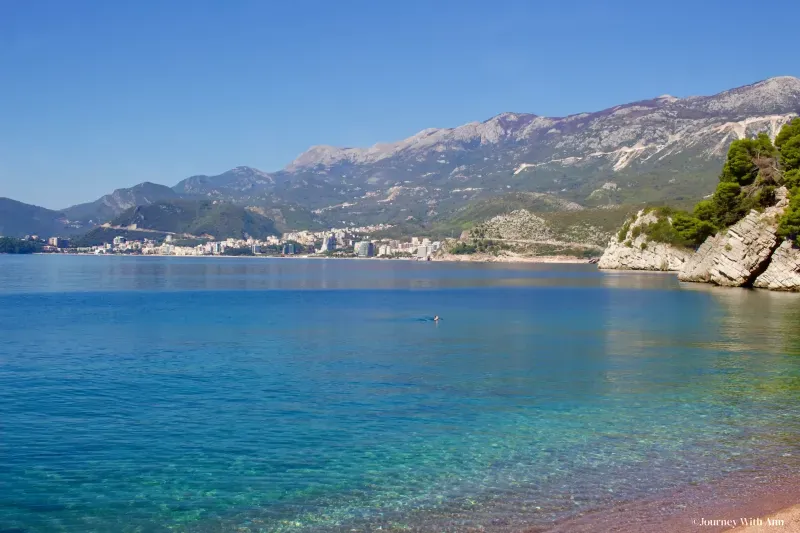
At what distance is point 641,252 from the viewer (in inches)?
6403

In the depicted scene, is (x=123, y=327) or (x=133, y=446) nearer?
(x=133, y=446)

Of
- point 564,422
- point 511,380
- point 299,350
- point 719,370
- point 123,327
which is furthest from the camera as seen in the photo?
point 123,327

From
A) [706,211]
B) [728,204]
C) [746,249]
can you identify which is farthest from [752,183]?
[746,249]

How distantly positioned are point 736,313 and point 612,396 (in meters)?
37.3

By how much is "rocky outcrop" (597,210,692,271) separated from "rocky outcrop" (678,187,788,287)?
53.5 meters

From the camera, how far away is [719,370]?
105 feet

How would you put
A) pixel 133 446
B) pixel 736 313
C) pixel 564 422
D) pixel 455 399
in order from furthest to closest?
pixel 736 313 < pixel 455 399 < pixel 564 422 < pixel 133 446

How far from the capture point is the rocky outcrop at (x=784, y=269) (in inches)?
3159

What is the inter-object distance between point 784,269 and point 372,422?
74405 millimetres

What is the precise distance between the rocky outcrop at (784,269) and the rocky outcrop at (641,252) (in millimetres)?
64520

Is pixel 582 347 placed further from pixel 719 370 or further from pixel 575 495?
pixel 575 495

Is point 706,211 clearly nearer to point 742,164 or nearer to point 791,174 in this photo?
point 742,164

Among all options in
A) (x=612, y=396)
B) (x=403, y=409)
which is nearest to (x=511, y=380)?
(x=612, y=396)

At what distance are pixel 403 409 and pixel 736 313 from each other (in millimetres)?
43565
